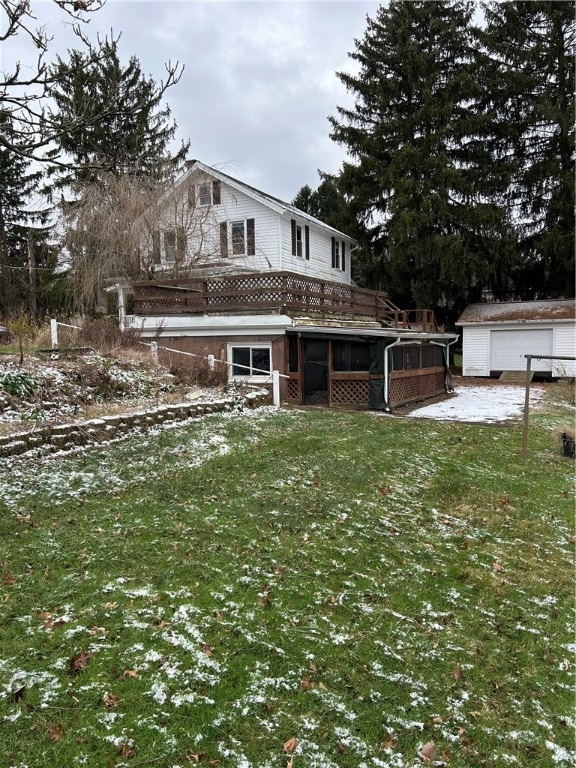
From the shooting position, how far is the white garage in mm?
21438

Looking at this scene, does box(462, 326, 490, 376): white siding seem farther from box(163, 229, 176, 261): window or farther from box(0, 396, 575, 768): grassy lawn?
box(0, 396, 575, 768): grassy lawn

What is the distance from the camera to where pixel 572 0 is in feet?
75.2

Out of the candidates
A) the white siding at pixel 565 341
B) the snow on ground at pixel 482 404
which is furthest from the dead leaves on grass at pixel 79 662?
the white siding at pixel 565 341

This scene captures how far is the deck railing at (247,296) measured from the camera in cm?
1378

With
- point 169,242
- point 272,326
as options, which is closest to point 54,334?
point 272,326

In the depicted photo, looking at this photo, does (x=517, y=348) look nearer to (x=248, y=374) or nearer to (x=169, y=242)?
(x=248, y=374)

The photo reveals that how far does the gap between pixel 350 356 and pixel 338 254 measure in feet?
43.6

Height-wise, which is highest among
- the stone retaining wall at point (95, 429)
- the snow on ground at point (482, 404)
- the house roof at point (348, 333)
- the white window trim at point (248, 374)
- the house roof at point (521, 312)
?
the house roof at point (521, 312)

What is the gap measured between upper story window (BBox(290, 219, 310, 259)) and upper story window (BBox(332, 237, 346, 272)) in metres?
2.70

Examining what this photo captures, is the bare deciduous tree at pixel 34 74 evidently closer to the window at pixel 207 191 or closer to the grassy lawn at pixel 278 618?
the grassy lawn at pixel 278 618

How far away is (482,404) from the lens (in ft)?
49.0

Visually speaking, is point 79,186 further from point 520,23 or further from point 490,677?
point 520,23

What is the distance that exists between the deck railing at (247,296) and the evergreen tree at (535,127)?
44.0 feet

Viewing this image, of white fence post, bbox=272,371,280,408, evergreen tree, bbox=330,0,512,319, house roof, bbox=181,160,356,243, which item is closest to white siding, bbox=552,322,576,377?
evergreen tree, bbox=330,0,512,319
